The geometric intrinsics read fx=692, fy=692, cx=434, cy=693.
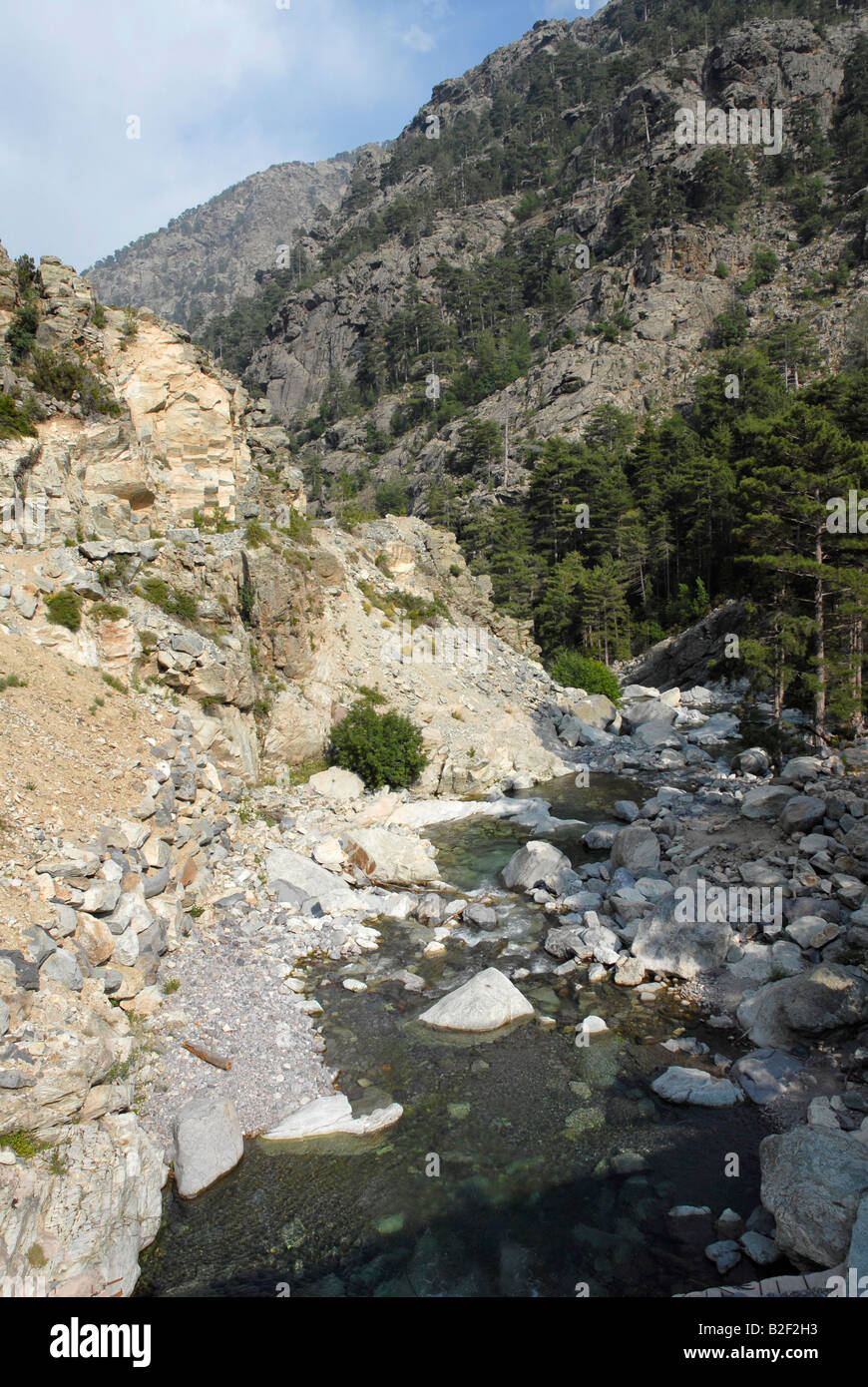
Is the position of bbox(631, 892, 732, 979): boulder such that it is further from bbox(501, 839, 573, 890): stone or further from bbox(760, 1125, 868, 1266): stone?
bbox(760, 1125, 868, 1266): stone

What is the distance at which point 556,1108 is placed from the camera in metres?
9.05

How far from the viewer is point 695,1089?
29.8 ft

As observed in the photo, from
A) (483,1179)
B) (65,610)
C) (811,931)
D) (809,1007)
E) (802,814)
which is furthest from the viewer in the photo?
(65,610)

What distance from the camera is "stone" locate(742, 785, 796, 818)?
16.8 metres

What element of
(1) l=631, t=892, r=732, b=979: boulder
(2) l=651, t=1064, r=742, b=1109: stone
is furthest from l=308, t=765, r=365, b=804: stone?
(2) l=651, t=1064, r=742, b=1109: stone

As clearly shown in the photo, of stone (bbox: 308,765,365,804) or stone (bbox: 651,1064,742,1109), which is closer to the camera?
stone (bbox: 651,1064,742,1109)

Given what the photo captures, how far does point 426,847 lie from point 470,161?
523 ft

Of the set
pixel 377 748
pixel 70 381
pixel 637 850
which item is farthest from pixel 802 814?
pixel 70 381

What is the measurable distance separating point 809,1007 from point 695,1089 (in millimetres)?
2080

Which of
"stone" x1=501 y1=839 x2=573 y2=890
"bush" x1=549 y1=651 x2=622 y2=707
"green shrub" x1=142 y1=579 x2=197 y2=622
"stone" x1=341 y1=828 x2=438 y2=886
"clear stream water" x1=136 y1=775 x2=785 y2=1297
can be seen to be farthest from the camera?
"bush" x1=549 y1=651 x2=622 y2=707

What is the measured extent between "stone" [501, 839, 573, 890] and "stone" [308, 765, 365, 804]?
6701mm

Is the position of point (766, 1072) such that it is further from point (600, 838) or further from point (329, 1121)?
point (600, 838)

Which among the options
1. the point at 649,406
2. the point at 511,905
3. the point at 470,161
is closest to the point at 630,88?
the point at 470,161
